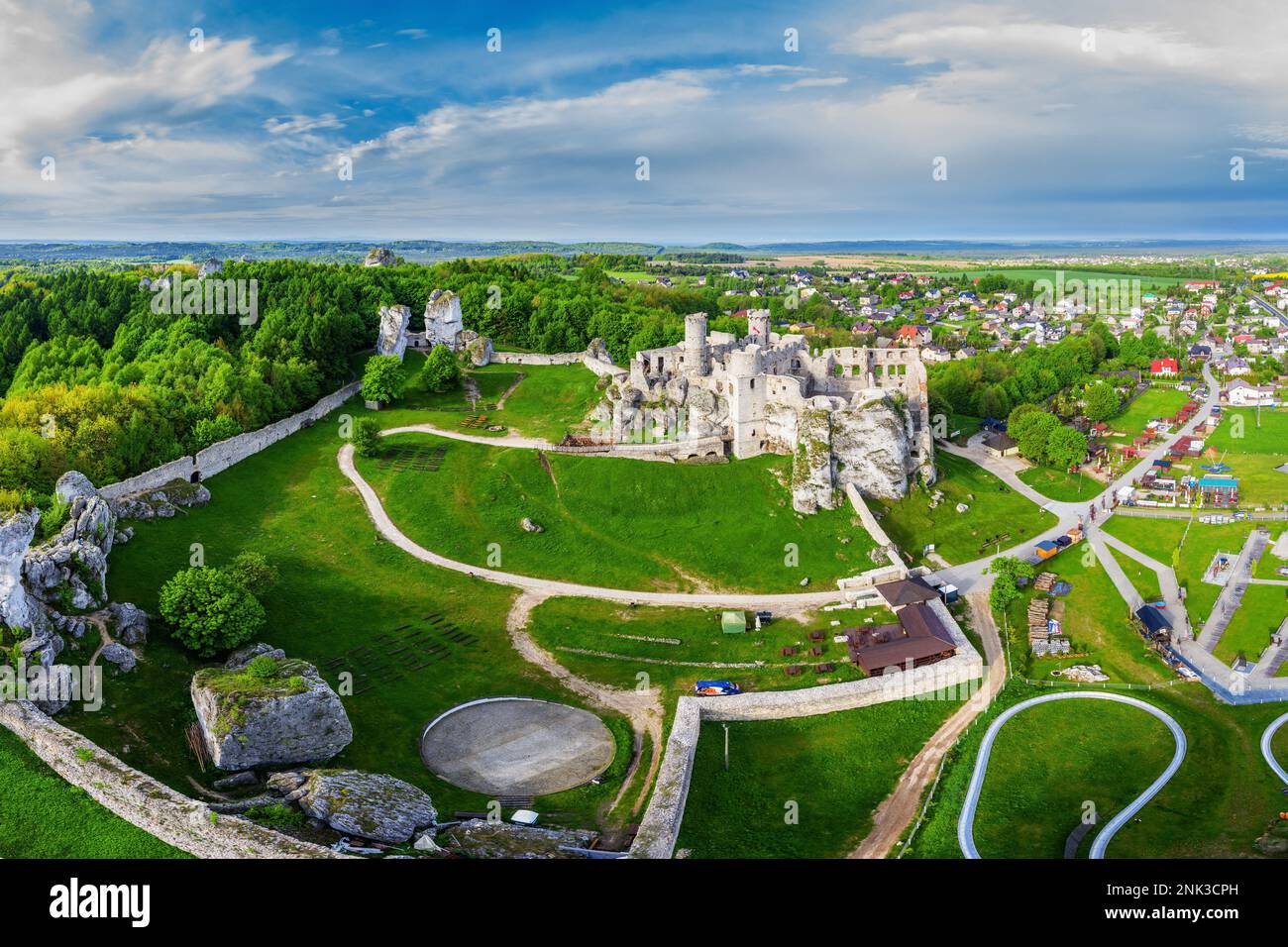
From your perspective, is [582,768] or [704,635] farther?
[704,635]

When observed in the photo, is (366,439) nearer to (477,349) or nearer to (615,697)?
(477,349)

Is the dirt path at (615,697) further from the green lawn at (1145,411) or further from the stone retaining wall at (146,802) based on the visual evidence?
the green lawn at (1145,411)

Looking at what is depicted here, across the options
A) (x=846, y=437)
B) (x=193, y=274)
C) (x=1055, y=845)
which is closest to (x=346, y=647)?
(x=1055, y=845)

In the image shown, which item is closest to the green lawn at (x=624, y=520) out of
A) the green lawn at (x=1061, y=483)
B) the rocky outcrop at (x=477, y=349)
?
the green lawn at (x=1061, y=483)

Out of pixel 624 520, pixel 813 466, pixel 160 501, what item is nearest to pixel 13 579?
pixel 160 501

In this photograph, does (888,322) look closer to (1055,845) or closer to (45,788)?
(1055,845)

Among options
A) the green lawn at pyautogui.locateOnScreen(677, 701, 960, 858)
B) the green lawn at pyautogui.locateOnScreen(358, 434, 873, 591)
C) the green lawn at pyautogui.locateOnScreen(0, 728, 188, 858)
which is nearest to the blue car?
the green lawn at pyautogui.locateOnScreen(677, 701, 960, 858)
